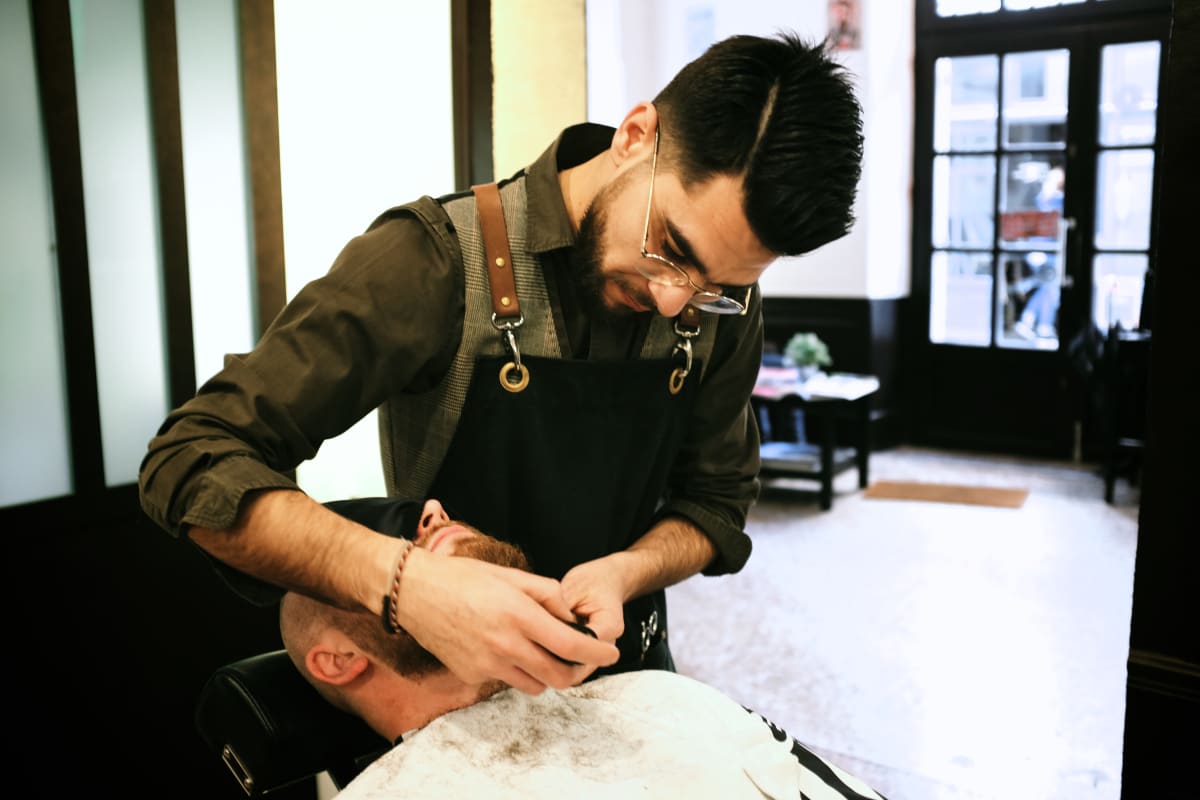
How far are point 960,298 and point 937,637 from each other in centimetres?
347

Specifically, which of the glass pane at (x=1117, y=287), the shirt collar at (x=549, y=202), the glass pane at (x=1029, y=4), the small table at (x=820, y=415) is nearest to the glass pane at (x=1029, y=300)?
the glass pane at (x=1117, y=287)

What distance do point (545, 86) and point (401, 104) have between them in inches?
16.8

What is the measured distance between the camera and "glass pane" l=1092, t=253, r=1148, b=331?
6.23 meters

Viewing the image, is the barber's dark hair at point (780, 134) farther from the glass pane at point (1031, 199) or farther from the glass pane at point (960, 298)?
the glass pane at point (960, 298)

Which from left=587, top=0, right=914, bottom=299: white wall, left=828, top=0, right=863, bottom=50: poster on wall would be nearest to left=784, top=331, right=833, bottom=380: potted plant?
left=587, top=0, right=914, bottom=299: white wall

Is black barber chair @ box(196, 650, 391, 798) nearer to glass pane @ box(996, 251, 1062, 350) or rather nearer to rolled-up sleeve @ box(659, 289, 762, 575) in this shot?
rolled-up sleeve @ box(659, 289, 762, 575)

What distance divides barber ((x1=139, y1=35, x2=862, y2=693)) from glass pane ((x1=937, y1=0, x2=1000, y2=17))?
5.68 m

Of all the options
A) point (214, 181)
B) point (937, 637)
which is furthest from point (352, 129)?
point (937, 637)

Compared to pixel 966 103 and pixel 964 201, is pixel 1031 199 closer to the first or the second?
pixel 964 201

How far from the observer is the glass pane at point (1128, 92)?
611 centimetres

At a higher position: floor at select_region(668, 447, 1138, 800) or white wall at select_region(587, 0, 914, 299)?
white wall at select_region(587, 0, 914, 299)

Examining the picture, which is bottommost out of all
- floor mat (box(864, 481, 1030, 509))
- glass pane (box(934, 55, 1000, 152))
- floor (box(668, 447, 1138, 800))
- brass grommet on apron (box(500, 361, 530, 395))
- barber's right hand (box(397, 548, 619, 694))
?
floor (box(668, 447, 1138, 800))

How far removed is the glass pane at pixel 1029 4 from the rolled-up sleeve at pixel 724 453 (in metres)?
5.54

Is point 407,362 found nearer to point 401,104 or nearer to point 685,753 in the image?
point 685,753
